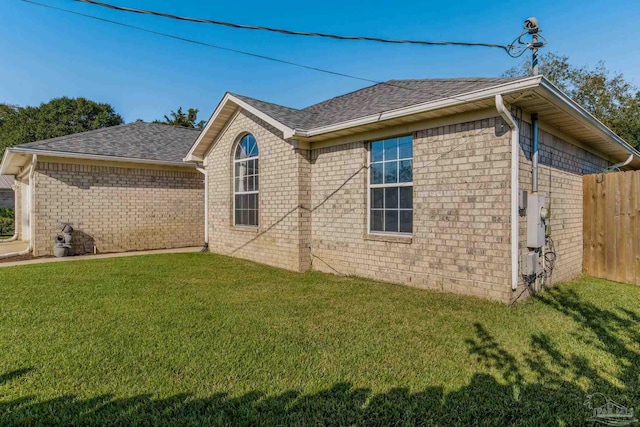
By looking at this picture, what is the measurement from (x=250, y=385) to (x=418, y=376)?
150 cm

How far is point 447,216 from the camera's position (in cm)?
598

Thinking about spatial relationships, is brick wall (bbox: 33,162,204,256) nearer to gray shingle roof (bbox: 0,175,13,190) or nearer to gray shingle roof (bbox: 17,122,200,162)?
gray shingle roof (bbox: 17,122,200,162)

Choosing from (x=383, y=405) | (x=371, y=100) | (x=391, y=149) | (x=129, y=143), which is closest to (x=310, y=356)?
(x=383, y=405)

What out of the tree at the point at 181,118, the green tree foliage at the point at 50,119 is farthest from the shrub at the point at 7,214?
the green tree foliage at the point at 50,119

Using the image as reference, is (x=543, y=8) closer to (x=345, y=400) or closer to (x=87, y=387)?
(x=345, y=400)

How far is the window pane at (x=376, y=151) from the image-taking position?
7.14m

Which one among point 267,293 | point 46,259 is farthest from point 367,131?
point 46,259

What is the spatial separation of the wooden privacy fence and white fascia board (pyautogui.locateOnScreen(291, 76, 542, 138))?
3.94 meters

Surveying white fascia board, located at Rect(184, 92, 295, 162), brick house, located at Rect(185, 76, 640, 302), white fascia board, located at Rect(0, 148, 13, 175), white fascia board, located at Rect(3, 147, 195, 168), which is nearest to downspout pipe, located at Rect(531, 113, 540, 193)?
brick house, located at Rect(185, 76, 640, 302)

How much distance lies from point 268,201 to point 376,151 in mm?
3295

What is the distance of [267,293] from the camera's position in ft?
20.3

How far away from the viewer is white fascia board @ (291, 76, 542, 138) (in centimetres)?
473

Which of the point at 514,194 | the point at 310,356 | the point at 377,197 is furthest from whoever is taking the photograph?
the point at 377,197

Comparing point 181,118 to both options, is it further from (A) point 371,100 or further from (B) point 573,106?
(B) point 573,106
